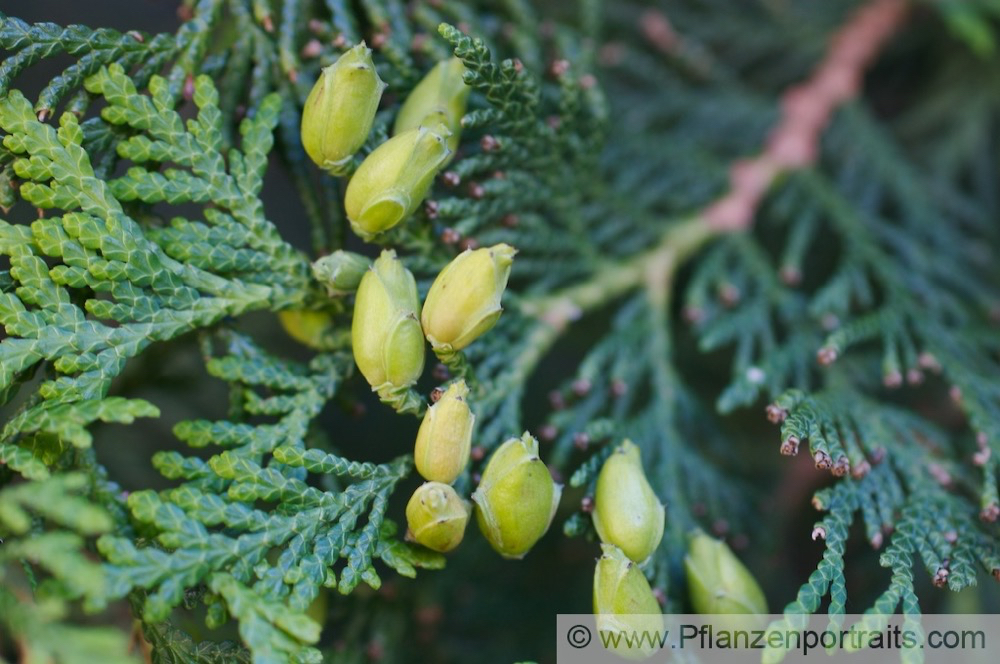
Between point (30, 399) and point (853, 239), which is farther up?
point (30, 399)

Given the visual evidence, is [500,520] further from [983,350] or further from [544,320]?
[983,350]

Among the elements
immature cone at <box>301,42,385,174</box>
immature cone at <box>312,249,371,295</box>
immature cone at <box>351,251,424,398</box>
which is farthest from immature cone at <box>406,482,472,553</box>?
immature cone at <box>301,42,385,174</box>

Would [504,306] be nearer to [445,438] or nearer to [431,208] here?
[431,208]

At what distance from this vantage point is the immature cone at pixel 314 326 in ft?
3.55

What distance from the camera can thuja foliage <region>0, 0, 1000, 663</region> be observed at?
90 cm

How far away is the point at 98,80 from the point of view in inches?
38.6

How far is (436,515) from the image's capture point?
2.89 feet

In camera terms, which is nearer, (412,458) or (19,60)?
(19,60)

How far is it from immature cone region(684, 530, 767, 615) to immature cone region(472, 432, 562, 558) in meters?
0.24

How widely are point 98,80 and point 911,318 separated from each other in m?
1.25

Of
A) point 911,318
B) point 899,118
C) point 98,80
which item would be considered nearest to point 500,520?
point 98,80

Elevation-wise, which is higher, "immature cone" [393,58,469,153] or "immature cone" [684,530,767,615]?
"immature cone" [393,58,469,153]

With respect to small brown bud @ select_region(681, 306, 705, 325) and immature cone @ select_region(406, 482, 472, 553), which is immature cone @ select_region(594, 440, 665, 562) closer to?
immature cone @ select_region(406, 482, 472, 553)

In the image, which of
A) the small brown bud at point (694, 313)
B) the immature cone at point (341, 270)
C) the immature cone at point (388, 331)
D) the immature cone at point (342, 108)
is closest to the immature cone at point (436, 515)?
the immature cone at point (388, 331)
